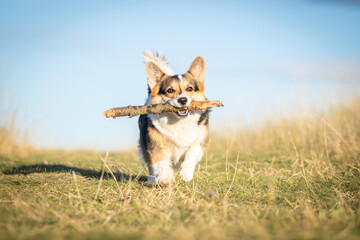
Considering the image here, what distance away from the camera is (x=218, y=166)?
5.52 m

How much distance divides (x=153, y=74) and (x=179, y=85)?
1.49ft

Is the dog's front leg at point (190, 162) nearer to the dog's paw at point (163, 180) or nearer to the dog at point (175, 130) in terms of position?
the dog at point (175, 130)

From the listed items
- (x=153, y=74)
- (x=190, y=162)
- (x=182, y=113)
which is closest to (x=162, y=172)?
(x=190, y=162)

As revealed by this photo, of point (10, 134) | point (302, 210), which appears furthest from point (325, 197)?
point (10, 134)

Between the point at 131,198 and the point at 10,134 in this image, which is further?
the point at 10,134

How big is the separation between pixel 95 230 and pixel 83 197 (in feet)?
3.12

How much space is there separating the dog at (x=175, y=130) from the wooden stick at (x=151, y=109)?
0.07 m

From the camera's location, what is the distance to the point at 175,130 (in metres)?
3.82

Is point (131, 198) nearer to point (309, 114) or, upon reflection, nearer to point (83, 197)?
point (83, 197)

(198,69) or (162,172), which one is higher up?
(198,69)

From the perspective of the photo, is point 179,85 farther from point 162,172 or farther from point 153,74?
point 162,172

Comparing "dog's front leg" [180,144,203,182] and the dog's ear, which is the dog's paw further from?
the dog's ear

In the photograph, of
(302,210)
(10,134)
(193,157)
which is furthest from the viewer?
(10,134)

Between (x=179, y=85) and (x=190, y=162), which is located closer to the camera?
(x=190, y=162)
